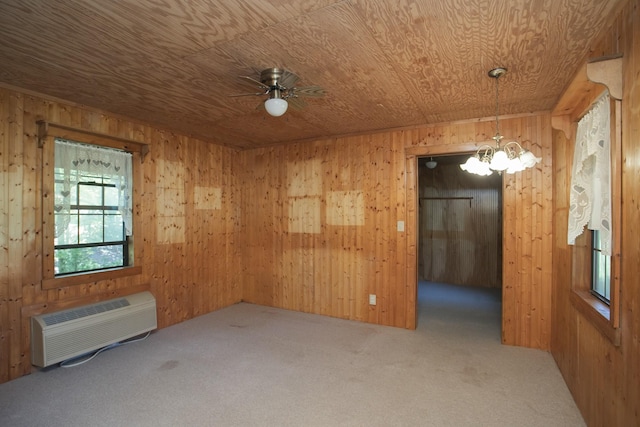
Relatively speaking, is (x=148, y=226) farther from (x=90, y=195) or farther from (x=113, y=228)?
(x=90, y=195)

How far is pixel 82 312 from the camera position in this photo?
10.3 ft

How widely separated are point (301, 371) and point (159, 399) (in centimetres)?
118

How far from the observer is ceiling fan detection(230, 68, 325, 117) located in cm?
232

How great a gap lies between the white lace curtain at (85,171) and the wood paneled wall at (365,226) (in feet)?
6.07

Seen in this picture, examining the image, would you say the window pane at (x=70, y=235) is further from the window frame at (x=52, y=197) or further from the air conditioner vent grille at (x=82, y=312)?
the air conditioner vent grille at (x=82, y=312)

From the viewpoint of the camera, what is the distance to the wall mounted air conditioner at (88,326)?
111 inches

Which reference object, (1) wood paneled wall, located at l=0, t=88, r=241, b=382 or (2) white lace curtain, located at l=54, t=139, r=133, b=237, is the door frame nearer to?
(1) wood paneled wall, located at l=0, t=88, r=241, b=382

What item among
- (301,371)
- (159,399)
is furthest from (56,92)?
(301,371)

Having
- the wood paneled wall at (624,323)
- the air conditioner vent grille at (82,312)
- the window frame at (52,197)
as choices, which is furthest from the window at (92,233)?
the wood paneled wall at (624,323)

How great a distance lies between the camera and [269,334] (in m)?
3.82

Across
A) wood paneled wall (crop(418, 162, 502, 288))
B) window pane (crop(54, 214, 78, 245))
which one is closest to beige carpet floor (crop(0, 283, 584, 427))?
window pane (crop(54, 214, 78, 245))

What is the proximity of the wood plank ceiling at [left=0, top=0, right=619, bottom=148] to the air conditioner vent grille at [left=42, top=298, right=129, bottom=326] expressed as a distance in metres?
2.08

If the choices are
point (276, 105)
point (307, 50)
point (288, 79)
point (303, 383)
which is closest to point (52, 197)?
point (276, 105)

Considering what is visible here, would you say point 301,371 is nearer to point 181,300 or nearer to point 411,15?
point 181,300
